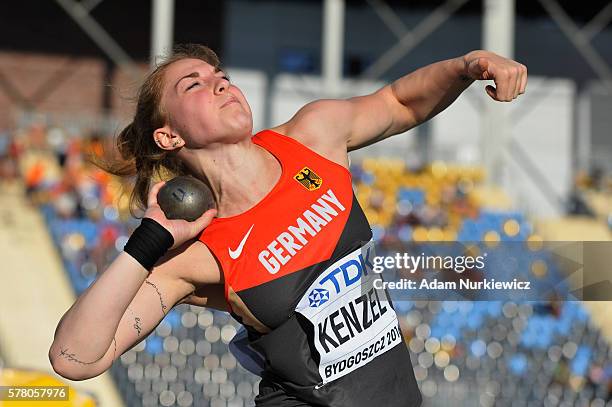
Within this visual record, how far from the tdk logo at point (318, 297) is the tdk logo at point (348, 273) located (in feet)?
0.08

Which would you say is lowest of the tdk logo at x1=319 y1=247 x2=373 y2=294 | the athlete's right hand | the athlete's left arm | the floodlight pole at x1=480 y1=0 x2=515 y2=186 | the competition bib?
the floodlight pole at x1=480 y1=0 x2=515 y2=186

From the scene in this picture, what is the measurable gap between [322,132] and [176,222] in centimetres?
61

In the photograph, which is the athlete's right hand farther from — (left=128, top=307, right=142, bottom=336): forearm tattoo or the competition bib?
the competition bib

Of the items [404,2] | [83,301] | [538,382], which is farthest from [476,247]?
[404,2]

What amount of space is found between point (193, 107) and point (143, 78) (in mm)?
357

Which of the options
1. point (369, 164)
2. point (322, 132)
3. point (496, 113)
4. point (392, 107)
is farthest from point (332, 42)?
point (322, 132)

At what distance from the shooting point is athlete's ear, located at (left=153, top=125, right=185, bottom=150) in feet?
9.11

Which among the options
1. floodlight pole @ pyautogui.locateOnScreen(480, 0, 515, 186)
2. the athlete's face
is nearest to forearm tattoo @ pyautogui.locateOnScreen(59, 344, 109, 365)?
the athlete's face

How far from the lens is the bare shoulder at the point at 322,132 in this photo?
9.61 feet

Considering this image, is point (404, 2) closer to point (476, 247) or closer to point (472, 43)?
point (472, 43)

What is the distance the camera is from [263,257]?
268 centimetres

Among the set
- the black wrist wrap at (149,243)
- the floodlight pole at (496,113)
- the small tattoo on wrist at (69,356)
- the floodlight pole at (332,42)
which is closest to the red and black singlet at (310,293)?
the black wrist wrap at (149,243)

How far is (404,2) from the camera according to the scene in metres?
19.2

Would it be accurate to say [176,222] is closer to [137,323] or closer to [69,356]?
[137,323]
